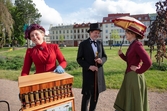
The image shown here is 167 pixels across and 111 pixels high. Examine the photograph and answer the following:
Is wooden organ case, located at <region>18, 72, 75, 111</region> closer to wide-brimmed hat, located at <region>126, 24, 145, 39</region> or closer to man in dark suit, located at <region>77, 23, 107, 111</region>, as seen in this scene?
man in dark suit, located at <region>77, 23, 107, 111</region>

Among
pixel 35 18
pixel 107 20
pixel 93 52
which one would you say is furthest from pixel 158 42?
pixel 107 20

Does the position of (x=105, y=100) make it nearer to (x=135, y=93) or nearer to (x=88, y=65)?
(x=88, y=65)

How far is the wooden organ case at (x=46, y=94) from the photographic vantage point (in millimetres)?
1642

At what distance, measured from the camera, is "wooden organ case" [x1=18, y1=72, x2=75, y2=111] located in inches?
64.6

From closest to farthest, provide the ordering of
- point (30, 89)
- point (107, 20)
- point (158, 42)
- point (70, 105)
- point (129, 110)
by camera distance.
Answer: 1. point (30, 89)
2. point (70, 105)
3. point (129, 110)
4. point (158, 42)
5. point (107, 20)

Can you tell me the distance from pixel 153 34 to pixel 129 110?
8.10 metres

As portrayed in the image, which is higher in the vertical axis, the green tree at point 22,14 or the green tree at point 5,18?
the green tree at point 22,14

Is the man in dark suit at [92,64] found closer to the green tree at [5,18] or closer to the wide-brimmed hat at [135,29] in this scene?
the wide-brimmed hat at [135,29]

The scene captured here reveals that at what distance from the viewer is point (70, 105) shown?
6.35 ft

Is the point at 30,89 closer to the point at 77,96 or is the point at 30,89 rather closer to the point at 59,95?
the point at 59,95

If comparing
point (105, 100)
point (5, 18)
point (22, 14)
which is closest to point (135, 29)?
point (105, 100)

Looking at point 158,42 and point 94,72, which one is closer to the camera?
point 94,72

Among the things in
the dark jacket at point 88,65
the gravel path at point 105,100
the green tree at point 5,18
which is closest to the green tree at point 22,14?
the green tree at point 5,18

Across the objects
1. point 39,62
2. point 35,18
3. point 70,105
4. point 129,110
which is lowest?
point 129,110
